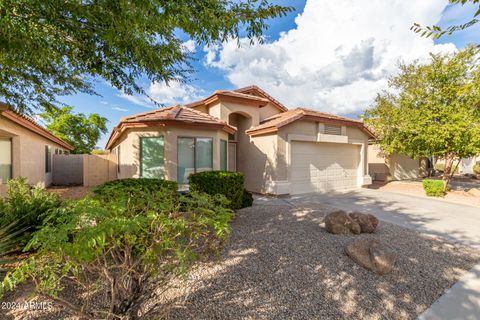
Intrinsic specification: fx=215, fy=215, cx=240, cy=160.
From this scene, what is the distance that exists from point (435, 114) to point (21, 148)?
19830 mm

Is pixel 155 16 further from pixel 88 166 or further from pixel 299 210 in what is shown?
pixel 88 166

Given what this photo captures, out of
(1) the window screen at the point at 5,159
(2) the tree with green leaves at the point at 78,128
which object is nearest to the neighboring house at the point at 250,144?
(1) the window screen at the point at 5,159

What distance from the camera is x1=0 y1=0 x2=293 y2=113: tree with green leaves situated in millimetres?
3270

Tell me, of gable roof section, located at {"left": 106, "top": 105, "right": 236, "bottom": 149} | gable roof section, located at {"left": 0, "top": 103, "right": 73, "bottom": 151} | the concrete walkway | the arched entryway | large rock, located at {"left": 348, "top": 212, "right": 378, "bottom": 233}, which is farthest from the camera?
the arched entryway

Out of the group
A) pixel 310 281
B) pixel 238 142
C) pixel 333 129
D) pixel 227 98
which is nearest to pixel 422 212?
pixel 333 129

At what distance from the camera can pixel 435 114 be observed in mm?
10867

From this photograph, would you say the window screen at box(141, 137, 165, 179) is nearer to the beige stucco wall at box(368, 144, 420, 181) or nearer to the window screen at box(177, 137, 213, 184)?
the window screen at box(177, 137, 213, 184)

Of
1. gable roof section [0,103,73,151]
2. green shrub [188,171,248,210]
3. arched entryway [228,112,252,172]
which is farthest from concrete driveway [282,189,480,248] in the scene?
gable roof section [0,103,73,151]

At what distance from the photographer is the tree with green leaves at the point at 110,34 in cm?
327

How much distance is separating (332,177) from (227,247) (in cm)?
975

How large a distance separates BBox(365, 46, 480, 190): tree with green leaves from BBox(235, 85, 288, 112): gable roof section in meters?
6.31

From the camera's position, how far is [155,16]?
3.21 metres

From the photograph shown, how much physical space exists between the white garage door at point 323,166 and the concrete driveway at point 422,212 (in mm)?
1074

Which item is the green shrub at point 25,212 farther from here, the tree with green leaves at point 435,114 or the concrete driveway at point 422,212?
the tree with green leaves at point 435,114
